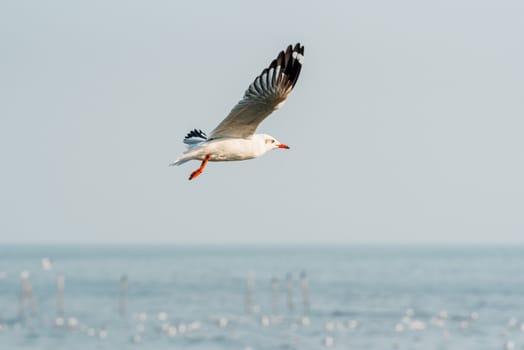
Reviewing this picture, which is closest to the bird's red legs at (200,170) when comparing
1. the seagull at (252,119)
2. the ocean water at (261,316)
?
the seagull at (252,119)

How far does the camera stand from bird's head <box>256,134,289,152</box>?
15086mm

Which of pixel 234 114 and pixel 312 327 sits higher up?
pixel 234 114

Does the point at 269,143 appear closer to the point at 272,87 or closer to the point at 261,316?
the point at 272,87

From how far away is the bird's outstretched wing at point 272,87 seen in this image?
45.7ft

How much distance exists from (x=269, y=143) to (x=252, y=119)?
85cm

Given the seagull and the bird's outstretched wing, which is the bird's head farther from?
the bird's outstretched wing

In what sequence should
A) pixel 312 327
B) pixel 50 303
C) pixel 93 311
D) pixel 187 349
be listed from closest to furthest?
pixel 187 349 → pixel 312 327 → pixel 93 311 → pixel 50 303

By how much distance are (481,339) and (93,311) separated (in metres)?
35.1

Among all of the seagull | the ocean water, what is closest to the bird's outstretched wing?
the seagull

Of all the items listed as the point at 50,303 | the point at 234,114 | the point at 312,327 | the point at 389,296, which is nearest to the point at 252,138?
the point at 234,114

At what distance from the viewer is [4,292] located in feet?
363

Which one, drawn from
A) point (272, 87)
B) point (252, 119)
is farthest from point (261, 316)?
point (272, 87)

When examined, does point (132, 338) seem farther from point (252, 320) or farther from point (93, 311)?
point (93, 311)

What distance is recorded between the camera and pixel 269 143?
15258mm
